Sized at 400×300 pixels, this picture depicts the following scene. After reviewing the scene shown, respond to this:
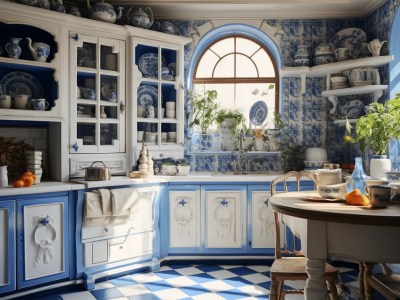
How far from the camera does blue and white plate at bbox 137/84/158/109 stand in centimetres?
471

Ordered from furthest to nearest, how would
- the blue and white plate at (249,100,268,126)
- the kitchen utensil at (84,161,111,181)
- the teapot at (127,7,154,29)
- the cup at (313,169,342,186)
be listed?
the blue and white plate at (249,100,268,126) → the teapot at (127,7,154,29) → the kitchen utensil at (84,161,111,181) → the cup at (313,169,342,186)

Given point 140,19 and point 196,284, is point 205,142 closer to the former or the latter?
point 140,19

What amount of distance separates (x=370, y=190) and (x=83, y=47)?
305cm

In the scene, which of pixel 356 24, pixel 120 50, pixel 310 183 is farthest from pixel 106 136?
pixel 356 24

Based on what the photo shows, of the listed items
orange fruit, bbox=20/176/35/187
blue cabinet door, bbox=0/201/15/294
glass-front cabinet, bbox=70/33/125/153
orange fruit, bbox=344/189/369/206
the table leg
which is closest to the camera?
the table leg

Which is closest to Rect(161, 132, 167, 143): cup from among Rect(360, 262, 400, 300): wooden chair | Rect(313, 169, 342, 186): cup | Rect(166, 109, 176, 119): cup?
Rect(166, 109, 176, 119): cup

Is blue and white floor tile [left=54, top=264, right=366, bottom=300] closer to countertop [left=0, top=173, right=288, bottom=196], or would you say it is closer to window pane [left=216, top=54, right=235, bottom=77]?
countertop [left=0, top=173, right=288, bottom=196]

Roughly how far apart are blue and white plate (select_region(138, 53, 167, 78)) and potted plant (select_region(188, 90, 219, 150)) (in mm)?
585

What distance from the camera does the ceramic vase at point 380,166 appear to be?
3846mm

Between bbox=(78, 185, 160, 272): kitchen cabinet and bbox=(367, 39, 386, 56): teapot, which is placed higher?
bbox=(367, 39, 386, 56): teapot

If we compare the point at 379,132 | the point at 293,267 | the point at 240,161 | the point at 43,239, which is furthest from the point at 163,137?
the point at 293,267

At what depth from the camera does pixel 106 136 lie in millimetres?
4402

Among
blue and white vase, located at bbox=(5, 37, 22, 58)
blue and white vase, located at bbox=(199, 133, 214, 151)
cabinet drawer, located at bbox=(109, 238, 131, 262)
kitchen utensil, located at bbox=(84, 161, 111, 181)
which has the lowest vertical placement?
cabinet drawer, located at bbox=(109, 238, 131, 262)

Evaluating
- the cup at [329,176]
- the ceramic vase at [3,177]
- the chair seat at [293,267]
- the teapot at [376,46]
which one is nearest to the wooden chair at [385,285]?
the chair seat at [293,267]
